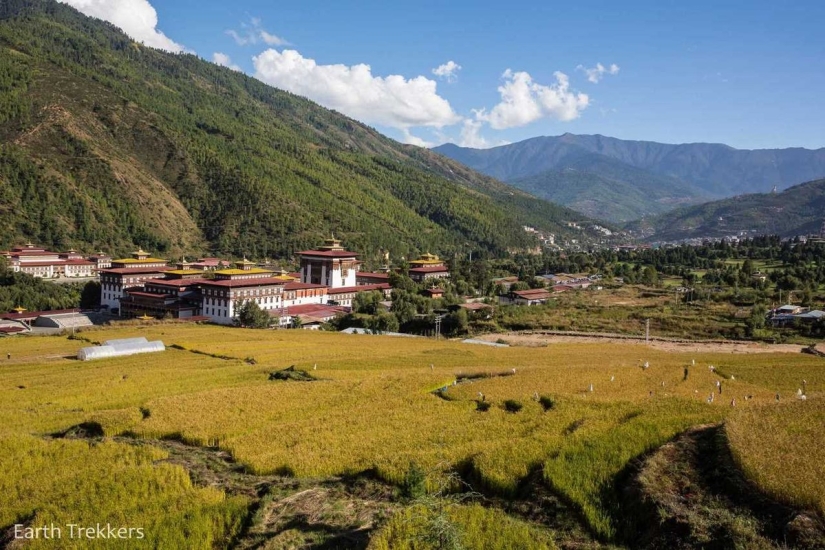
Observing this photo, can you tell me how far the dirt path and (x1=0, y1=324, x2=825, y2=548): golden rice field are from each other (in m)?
14.9

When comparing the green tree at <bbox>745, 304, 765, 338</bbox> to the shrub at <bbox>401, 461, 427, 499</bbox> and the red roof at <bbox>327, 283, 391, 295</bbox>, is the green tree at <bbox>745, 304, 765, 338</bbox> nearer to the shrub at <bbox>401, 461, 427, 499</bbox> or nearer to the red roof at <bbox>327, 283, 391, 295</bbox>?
the red roof at <bbox>327, 283, 391, 295</bbox>

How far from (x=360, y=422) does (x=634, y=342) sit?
49080 mm

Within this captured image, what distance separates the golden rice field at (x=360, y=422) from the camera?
12.8 meters

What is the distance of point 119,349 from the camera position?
44.5 metres

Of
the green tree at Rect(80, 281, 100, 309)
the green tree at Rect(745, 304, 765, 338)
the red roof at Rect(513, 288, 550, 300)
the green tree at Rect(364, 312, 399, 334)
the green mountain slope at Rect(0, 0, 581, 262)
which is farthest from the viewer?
the green mountain slope at Rect(0, 0, 581, 262)

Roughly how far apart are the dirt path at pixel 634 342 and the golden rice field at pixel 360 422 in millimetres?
14864

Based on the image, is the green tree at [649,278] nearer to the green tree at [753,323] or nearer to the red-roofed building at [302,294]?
the green tree at [753,323]

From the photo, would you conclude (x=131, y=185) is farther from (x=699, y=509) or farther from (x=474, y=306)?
(x=699, y=509)

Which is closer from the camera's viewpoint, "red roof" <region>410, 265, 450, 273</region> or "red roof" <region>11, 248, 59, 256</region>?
"red roof" <region>11, 248, 59, 256</region>

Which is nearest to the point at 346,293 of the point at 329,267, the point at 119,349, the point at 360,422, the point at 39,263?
the point at 329,267

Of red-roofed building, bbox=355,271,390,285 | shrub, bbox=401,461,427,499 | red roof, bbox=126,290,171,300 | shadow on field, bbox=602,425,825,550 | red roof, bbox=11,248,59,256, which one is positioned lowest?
red roof, bbox=126,290,171,300

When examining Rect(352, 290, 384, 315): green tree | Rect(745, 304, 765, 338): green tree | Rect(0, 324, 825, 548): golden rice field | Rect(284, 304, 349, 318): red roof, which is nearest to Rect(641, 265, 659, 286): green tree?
Rect(745, 304, 765, 338): green tree

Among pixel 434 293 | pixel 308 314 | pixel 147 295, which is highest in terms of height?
pixel 434 293

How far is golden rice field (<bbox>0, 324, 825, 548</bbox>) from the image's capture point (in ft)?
42.0
